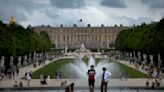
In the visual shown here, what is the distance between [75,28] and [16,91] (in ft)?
526

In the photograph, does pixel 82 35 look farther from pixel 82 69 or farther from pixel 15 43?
pixel 82 69

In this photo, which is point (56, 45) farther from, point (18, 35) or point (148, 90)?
point (148, 90)

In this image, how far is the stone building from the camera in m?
183

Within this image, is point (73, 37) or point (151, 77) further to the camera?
point (73, 37)

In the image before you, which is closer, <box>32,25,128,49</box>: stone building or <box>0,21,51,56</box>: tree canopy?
<box>0,21,51,56</box>: tree canopy

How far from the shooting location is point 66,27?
189 meters

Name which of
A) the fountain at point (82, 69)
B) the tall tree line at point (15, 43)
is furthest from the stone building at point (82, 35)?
the fountain at point (82, 69)

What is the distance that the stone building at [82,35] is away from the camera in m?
183

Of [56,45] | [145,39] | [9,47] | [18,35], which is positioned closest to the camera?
[9,47]

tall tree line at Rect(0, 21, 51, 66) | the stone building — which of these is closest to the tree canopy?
tall tree line at Rect(0, 21, 51, 66)

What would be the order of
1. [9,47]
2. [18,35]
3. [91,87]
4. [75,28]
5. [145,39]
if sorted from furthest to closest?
[75,28] → [18,35] → [145,39] → [9,47] → [91,87]

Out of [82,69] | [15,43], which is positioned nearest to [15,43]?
[15,43]

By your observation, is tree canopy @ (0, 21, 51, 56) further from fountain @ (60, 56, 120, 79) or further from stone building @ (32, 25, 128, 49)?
stone building @ (32, 25, 128, 49)

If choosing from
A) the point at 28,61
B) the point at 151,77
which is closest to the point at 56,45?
the point at 28,61
